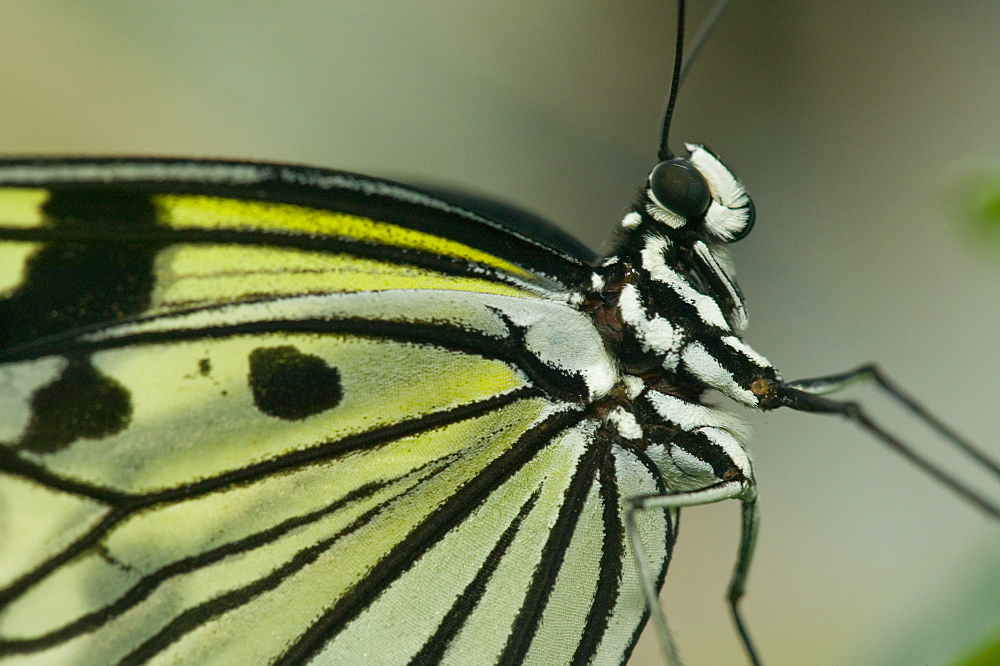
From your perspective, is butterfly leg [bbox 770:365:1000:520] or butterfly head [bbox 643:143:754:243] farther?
butterfly head [bbox 643:143:754:243]

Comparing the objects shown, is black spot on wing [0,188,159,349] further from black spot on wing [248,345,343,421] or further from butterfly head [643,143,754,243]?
butterfly head [643,143,754,243]

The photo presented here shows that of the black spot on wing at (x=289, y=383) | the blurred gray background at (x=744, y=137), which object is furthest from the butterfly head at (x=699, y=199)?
the blurred gray background at (x=744, y=137)

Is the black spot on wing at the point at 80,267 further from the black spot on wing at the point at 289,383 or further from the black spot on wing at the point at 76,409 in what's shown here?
the black spot on wing at the point at 289,383

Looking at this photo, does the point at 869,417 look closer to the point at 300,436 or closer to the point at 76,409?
the point at 300,436

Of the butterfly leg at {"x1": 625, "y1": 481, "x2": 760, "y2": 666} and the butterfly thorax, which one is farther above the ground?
the butterfly thorax

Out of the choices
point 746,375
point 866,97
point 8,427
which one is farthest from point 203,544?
point 866,97

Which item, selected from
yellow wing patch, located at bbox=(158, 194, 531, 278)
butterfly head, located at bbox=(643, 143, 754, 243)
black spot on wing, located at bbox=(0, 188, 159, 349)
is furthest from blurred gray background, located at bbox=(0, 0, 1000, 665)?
black spot on wing, located at bbox=(0, 188, 159, 349)

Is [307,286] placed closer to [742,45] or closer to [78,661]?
[78,661]

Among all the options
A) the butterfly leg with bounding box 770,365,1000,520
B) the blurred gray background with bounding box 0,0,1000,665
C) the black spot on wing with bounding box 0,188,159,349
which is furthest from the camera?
the blurred gray background with bounding box 0,0,1000,665
